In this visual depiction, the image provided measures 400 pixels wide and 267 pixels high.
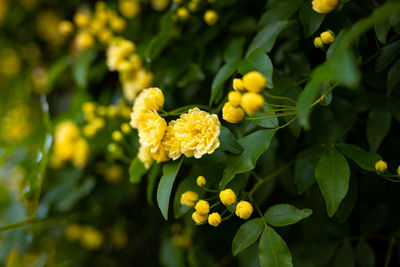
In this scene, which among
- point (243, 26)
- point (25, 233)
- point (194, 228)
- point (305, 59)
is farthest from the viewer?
point (25, 233)

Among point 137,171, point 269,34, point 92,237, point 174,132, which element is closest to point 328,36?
point 269,34

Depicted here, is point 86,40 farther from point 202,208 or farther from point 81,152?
point 202,208

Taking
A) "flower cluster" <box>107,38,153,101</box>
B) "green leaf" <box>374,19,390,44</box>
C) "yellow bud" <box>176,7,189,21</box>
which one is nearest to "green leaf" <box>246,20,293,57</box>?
"green leaf" <box>374,19,390,44</box>

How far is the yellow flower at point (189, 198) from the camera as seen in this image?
25.6 inches

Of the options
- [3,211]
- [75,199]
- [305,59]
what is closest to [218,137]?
[305,59]

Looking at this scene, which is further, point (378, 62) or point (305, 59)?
point (305, 59)

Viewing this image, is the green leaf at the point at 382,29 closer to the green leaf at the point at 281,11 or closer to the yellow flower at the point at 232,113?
the green leaf at the point at 281,11

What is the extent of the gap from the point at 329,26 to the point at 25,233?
1051 mm

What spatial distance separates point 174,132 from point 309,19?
34 cm

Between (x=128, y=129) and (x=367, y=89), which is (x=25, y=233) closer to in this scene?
(x=128, y=129)

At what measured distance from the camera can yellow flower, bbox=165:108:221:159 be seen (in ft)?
1.94

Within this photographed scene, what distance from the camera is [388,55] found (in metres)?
0.63

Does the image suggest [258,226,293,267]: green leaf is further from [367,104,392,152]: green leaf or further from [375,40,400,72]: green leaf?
[375,40,400,72]: green leaf

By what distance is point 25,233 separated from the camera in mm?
1074
